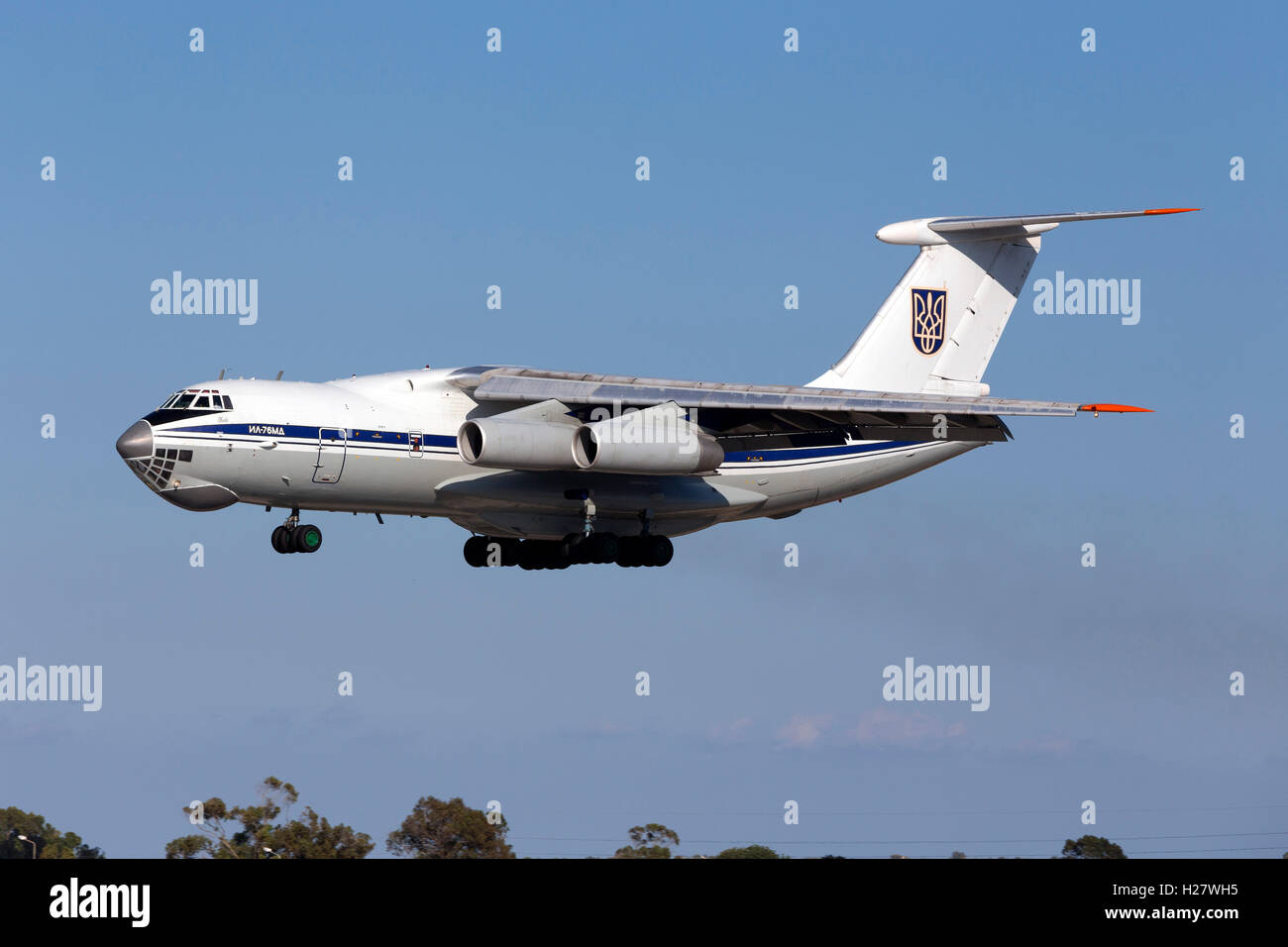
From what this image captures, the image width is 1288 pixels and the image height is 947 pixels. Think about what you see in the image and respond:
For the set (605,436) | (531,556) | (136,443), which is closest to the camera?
(136,443)

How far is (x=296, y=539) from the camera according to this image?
1764 centimetres

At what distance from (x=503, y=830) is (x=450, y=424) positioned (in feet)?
29.2

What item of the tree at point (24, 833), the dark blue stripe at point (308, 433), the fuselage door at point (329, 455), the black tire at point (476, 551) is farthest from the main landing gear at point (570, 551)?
the tree at point (24, 833)

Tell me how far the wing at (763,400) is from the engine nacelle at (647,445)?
20 cm

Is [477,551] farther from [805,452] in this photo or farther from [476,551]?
[805,452]

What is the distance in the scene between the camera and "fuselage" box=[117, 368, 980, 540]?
16875 millimetres

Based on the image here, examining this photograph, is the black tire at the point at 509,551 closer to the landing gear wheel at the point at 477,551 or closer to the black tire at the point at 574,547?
the landing gear wheel at the point at 477,551

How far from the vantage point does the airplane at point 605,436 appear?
1709cm

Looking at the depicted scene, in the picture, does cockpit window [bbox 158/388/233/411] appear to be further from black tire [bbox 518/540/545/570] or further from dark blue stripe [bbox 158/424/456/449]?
black tire [bbox 518/540/545/570]

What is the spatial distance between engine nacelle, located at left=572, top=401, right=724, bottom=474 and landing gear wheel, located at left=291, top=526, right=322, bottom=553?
8.62ft

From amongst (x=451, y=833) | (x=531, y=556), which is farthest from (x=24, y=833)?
(x=531, y=556)

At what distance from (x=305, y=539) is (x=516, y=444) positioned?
7.34 feet
